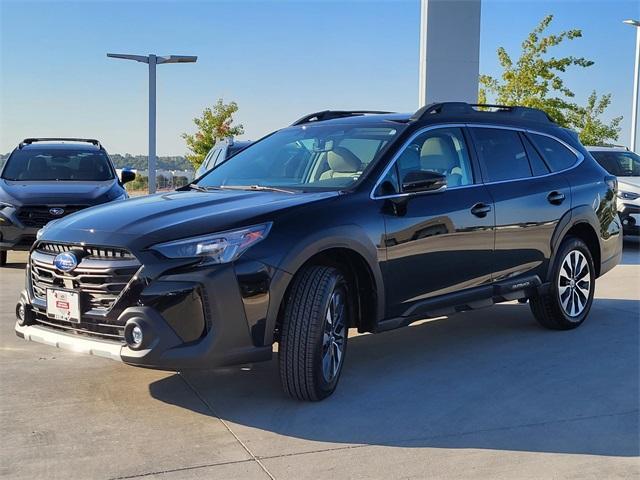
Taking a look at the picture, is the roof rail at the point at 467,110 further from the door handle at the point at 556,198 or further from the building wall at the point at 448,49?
the building wall at the point at 448,49

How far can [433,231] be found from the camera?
16.5ft

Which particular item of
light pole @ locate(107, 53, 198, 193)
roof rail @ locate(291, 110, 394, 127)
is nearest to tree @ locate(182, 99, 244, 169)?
light pole @ locate(107, 53, 198, 193)

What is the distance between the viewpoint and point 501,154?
5.84 m

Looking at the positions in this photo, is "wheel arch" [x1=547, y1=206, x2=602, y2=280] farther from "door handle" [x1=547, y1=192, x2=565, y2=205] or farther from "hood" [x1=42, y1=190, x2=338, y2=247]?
"hood" [x1=42, y1=190, x2=338, y2=247]

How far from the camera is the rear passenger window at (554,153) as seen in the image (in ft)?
20.5

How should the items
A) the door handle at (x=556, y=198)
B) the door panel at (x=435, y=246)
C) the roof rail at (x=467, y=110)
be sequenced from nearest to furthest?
the door panel at (x=435, y=246) < the roof rail at (x=467, y=110) < the door handle at (x=556, y=198)

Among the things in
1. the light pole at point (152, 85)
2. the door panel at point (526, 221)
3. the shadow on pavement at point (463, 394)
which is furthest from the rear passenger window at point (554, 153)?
the light pole at point (152, 85)

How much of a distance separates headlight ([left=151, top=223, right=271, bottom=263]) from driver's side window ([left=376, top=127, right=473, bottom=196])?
1279 millimetres

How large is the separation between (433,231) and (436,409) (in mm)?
1232

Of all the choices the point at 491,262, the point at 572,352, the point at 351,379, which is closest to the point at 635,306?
the point at 572,352

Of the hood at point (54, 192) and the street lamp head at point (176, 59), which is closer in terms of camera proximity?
the hood at point (54, 192)

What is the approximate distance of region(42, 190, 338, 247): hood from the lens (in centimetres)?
401

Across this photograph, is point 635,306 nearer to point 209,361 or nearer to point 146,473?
point 209,361

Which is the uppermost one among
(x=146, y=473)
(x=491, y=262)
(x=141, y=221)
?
(x=141, y=221)
